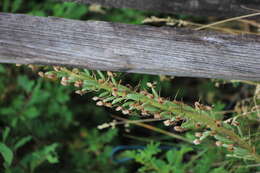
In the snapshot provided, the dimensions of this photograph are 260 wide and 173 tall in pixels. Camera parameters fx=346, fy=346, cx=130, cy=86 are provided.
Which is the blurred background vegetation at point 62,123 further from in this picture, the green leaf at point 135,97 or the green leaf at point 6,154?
the green leaf at point 135,97

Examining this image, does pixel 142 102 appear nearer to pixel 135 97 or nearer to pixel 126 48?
pixel 135 97

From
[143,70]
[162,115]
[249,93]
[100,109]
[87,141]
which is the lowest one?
[87,141]

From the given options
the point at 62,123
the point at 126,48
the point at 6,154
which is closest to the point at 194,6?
the point at 126,48

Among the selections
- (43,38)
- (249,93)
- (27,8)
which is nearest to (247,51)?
(43,38)

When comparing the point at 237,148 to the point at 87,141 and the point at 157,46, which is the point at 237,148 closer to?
the point at 157,46

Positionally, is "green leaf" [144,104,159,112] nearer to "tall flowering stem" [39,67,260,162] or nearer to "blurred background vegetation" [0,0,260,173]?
"tall flowering stem" [39,67,260,162]

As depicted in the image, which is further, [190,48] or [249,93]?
[249,93]

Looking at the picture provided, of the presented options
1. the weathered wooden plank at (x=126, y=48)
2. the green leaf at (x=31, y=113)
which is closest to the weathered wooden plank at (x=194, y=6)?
the weathered wooden plank at (x=126, y=48)
